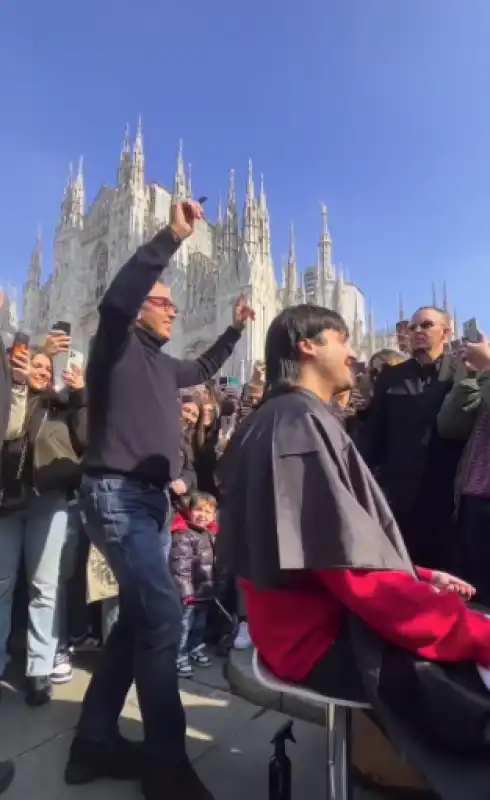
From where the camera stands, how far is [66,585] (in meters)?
3.35

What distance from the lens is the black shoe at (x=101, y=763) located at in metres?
2.04

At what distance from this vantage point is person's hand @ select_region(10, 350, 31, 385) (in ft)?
9.02

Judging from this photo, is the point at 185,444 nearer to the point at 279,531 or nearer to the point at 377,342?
the point at 279,531

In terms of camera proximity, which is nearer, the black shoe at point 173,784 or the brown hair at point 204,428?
the black shoe at point 173,784

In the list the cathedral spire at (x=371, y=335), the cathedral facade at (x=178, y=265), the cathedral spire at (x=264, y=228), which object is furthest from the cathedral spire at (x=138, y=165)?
the cathedral spire at (x=371, y=335)

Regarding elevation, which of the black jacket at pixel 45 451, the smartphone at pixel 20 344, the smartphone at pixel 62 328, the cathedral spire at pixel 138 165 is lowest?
the black jacket at pixel 45 451

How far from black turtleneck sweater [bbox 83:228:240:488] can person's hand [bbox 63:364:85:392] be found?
1.09 m

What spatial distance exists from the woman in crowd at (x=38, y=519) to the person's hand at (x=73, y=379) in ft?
0.66

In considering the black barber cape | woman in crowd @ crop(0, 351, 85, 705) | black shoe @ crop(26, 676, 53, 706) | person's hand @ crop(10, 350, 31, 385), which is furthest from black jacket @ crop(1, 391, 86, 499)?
the black barber cape

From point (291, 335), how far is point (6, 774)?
1.99m

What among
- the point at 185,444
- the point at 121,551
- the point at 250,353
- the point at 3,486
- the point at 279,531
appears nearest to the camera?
the point at 279,531

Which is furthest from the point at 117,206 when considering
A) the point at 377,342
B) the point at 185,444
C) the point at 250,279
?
the point at 185,444

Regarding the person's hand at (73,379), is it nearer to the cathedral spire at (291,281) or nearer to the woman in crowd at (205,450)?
the woman in crowd at (205,450)

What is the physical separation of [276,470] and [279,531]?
0.51 feet
